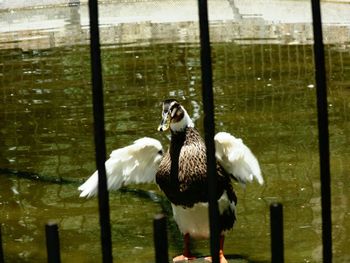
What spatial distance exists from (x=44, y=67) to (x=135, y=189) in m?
4.97

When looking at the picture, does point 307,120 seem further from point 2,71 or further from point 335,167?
point 2,71

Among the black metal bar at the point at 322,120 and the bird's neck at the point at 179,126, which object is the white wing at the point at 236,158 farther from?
the black metal bar at the point at 322,120

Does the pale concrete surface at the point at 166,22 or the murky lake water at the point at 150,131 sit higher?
the pale concrete surface at the point at 166,22

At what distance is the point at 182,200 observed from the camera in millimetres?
4699

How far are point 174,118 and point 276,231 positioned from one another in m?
3.36

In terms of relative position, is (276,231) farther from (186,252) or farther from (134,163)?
(134,163)

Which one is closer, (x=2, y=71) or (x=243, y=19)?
(x=2, y=71)

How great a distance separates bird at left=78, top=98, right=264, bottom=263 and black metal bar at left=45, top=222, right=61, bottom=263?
2.95 m

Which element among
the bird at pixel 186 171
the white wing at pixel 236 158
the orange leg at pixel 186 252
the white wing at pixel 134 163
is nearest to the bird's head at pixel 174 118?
the bird at pixel 186 171

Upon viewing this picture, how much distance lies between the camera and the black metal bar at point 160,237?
4.59ft

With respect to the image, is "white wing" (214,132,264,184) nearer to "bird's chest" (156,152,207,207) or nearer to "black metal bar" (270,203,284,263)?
"bird's chest" (156,152,207,207)

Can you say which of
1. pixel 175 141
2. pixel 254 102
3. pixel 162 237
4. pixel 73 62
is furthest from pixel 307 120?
pixel 162 237

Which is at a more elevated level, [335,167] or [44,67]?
[44,67]

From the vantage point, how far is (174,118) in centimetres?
480
